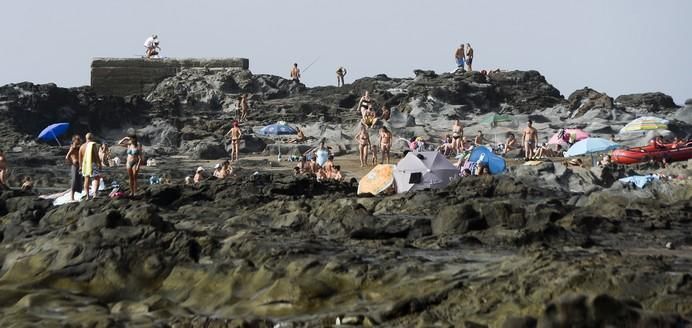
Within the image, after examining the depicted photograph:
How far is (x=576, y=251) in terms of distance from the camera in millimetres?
9414

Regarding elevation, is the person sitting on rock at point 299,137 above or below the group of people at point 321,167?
above

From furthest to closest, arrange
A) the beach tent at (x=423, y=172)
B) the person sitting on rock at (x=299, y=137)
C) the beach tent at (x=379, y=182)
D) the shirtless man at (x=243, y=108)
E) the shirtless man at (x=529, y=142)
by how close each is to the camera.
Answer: the shirtless man at (x=243, y=108) < the person sitting on rock at (x=299, y=137) < the shirtless man at (x=529, y=142) < the beach tent at (x=423, y=172) < the beach tent at (x=379, y=182)

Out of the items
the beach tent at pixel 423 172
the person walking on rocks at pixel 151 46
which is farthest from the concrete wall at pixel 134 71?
the beach tent at pixel 423 172

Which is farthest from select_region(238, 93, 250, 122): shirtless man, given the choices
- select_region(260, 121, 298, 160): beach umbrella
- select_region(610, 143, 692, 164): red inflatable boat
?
select_region(610, 143, 692, 164): red inflatable boat

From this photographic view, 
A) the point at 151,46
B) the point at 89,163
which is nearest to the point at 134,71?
the point at 151,46

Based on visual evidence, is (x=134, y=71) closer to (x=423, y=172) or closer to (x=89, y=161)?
(x=89, y=161)

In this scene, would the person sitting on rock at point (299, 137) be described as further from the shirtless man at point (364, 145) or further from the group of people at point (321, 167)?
the group of people at point (321, 167)

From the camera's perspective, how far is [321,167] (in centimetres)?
2086

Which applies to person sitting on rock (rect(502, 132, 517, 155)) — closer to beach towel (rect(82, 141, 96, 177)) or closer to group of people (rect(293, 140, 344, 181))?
group of people (rect(293, 140, 344, 181))

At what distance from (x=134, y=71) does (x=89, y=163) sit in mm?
24671

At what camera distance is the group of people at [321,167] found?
778 inches

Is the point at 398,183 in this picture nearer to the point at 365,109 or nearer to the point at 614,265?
the point at 614,265

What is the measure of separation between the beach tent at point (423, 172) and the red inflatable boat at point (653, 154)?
5.99 m

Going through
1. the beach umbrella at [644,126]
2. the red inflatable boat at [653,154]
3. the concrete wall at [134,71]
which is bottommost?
the red inflatable boat at [653,154]
